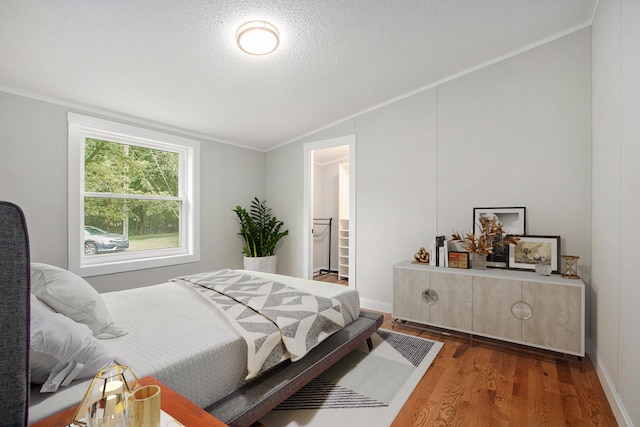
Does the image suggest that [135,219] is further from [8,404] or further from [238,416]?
[8,404]

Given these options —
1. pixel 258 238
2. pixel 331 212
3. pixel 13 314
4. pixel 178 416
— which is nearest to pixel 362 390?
pixel 178 416

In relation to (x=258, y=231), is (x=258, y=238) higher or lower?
lower

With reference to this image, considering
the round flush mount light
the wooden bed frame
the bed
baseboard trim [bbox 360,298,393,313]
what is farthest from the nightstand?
baseboard trim [bbox 360,298,393,313]

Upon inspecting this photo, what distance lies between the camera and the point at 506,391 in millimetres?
2076

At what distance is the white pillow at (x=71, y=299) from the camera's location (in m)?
1.52

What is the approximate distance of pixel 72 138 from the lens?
118 inches

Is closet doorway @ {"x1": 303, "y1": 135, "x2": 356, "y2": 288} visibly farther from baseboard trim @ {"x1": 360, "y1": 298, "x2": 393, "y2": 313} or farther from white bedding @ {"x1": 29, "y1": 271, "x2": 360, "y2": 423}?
white bedding @ {"x1": 29, "y1": 271, "x2": 360, "y2": 423}

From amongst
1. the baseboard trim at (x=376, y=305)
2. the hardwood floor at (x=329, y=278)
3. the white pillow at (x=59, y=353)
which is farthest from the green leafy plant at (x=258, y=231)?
the white pillow at (x=59, y=353)

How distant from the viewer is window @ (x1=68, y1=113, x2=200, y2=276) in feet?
10.1

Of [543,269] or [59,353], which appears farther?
[543,269]

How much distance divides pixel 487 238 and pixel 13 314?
3.27 m

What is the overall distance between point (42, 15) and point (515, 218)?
397cm

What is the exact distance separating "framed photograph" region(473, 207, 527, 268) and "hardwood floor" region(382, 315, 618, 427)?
788 millimetres

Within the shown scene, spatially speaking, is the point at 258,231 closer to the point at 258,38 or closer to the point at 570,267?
the point at 258,38
